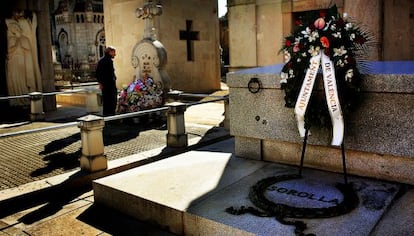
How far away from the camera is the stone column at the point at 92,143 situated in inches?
232

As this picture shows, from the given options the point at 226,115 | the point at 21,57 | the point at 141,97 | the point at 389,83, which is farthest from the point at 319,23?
the point at 21,57

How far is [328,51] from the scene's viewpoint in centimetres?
421

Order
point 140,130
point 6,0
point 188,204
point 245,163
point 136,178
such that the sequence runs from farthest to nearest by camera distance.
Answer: point 6,0, point 140,130, point 245,163, point 136,178, point 188,204

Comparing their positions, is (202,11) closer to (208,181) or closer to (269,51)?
(269,51)

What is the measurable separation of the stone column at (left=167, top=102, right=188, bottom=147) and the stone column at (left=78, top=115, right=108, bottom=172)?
1.69m

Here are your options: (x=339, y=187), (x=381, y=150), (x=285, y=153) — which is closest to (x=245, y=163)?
(x=285, y=153)

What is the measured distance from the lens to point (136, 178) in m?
5.12

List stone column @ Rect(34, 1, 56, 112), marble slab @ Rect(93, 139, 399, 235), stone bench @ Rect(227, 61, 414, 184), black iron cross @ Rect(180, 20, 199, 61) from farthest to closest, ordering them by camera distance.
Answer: black iron cross @ Rect(180, 20, 199, 61) → stone column @ Rect(34, 1, 56, 112) → stone bench @ Rect(227, 61, 414, 184) → marble slab @ Rect(93, 139, 399, 235)

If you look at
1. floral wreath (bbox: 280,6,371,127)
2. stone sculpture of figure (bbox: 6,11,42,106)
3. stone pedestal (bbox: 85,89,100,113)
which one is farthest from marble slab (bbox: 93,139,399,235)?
stone sculpture of figure (bbox: 6,11,42,106)

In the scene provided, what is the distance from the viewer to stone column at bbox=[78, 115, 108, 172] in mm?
5895

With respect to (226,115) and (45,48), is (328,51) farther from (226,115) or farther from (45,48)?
(45,48)

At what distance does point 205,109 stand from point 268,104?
313 inches

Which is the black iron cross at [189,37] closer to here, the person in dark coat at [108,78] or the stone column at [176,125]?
the person in dark coat at [108,78]

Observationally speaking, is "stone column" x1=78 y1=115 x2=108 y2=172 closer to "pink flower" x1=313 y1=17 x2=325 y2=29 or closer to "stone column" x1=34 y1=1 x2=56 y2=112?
"pink flower" x1=313 y1=17 x2=325 y2=29
